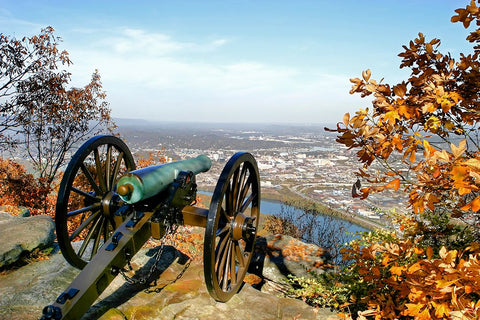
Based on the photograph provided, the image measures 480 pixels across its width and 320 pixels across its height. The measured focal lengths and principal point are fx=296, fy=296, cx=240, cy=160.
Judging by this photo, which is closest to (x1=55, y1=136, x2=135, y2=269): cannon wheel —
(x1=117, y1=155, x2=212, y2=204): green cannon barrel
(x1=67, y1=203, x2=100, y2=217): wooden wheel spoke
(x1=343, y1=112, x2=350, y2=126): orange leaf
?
(x1=67, y1=203, x2=100, y2=217): wooden wheel spoke

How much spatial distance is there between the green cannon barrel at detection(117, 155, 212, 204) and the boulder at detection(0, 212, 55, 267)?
2.52 metres

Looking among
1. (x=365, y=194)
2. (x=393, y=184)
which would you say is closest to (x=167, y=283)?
(x=365, y=194)

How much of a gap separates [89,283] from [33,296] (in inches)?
57.7

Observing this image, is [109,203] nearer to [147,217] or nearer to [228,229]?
[147,217]

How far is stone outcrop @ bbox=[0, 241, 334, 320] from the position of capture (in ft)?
10.8

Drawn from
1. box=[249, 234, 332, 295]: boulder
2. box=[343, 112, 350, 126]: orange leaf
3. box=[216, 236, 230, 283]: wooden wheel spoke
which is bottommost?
box=[249, 234, 332, 295]: boulder

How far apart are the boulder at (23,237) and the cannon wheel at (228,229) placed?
2.95 metres

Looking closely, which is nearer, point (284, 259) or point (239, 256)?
point (239, 256)

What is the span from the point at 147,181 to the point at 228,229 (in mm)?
1147

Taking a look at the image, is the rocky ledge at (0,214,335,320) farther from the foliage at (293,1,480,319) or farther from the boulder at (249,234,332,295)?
the boulder at (249,234,332,295)

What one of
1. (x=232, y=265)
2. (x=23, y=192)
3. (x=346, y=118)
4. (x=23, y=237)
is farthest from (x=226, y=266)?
(x=23, y=192)

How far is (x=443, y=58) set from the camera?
2256mm

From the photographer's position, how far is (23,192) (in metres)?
9.49

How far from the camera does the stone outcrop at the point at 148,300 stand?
10.8 feet
